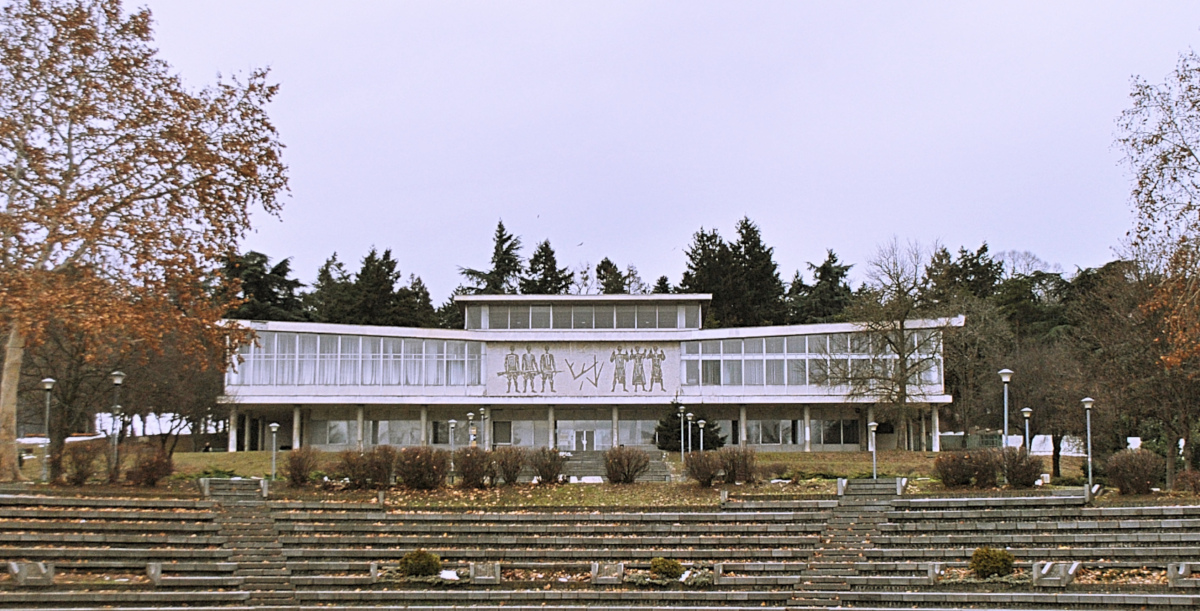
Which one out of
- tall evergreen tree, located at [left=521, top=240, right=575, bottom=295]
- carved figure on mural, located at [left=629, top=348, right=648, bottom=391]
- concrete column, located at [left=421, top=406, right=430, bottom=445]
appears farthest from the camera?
tall evergreen tree, located at [left=521, top=240, right=575, bottom=295]

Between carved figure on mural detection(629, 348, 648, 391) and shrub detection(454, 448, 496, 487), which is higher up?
carved figure on mural detection(629, 348, 648, 391)

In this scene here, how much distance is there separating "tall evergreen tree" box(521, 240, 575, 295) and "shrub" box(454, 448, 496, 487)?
4377 centimetres

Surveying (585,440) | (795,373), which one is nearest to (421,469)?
(585,440)

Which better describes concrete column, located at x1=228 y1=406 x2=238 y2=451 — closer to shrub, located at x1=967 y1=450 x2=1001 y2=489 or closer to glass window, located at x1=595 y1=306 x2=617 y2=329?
glass window, located at x1=595 y1=306 x2=617 y2=329

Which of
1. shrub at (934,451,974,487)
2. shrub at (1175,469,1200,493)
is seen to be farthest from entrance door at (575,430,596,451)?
shrub at (1175,469,1200,493)

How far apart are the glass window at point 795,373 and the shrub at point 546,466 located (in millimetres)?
18929

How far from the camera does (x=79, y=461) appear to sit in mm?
27438

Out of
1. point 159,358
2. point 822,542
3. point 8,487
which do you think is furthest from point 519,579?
point 159,358

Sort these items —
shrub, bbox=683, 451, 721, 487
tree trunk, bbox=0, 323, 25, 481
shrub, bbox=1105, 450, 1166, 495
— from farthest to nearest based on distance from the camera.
→ shrub, bbox=683, 451, 721, 487, tree trunk, bbox=0, 323, 25, 481, shrub, bbox=1105, 450, 1166, 495

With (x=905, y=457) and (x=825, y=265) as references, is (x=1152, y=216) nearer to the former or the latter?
(x=905, y=457)

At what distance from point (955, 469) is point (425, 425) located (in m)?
26.7

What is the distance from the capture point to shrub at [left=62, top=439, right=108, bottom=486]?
27.4 meters

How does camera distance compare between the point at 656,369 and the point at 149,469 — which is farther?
the point at 656,369

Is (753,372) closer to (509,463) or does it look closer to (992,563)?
(509,463)
